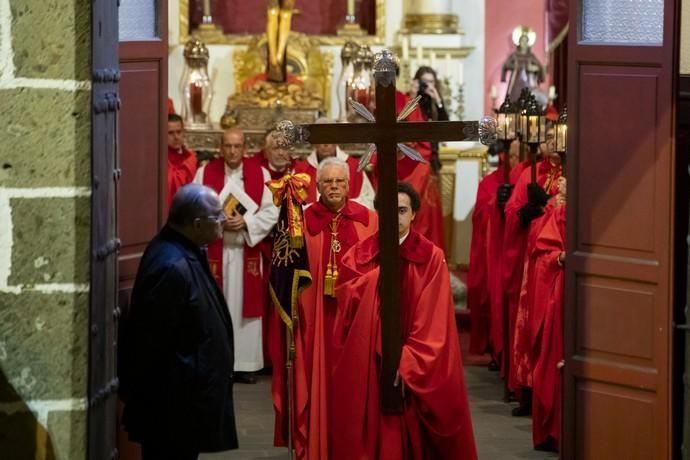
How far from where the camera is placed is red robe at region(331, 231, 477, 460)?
705cm

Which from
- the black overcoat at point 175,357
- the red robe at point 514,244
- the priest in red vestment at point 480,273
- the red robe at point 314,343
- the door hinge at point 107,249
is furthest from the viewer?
the priest in red vestment at point 480,273

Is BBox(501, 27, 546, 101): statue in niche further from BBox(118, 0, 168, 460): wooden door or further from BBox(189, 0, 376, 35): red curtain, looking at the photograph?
BBox(118, 0, 168, 460): wooden door

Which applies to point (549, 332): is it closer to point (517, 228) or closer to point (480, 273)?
point (517, 228)

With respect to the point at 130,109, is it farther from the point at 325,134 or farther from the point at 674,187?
the point at 674,187

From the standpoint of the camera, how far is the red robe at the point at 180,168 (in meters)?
11.6

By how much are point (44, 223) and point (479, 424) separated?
5.92m

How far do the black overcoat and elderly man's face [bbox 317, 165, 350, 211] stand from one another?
7.23 feet

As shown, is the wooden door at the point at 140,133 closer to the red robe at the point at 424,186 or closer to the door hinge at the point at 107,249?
the door hinge at the point at 107,249

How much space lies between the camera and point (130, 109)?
6852mm

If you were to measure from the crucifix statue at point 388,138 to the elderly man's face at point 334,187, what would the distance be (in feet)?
4.15

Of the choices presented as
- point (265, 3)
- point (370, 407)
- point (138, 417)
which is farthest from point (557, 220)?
point (265, 3)

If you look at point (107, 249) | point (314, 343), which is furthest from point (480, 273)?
point (107, 249)

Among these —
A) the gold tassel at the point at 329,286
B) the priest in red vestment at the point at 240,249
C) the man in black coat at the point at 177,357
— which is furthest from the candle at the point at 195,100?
the man in black coat at the point at 177,357

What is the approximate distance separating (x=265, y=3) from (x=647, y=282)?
895cm
